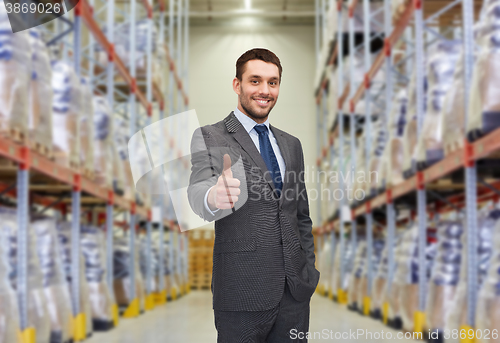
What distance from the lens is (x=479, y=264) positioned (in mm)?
4672

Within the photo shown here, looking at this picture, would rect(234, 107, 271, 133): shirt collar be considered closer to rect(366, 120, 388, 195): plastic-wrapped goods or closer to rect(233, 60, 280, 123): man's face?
rect(233, 60, 280, 123): man's face

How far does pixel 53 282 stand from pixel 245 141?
422cm

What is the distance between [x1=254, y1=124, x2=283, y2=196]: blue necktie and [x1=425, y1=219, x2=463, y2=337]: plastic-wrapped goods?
3817 mm

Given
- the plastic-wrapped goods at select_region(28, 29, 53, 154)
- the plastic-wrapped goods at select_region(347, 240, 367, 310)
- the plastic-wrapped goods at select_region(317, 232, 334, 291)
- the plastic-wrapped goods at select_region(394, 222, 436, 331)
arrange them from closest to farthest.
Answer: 1. the plastic-wrapped goods at select_region(28, 29, 53, 154)
2. the plastic-wrapped goods at select_region(394, 222, 436, 331)
3. the plastic-wrapped goods at select_region(347, 240, 367, 310)
4. the plastic-wrapped goods at select_region(317, 232, 334, 291)

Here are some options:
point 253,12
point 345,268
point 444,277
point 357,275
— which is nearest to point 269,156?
point 444,277

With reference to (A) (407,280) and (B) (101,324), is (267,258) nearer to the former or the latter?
(A) (407,280)

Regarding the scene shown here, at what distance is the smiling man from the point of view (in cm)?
162

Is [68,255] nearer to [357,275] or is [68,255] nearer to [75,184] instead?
[75,184]

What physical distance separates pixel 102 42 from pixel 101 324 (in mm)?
3687

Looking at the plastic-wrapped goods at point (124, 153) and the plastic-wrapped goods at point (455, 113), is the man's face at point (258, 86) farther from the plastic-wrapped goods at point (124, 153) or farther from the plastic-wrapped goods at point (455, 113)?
the plastic-wrapped goods at point (124, 153)

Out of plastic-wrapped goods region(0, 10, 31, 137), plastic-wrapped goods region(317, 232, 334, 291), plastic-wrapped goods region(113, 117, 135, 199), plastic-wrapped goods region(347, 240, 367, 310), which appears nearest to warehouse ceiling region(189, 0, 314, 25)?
plastic-wrapped goods region(317, 232, 334, 291)

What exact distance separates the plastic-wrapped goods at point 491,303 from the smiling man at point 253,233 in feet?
8.10

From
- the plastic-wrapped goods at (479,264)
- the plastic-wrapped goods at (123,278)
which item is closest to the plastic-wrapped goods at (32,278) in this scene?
the plastic-wrapped goods at (479,264)

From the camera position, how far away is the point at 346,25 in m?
11.6
